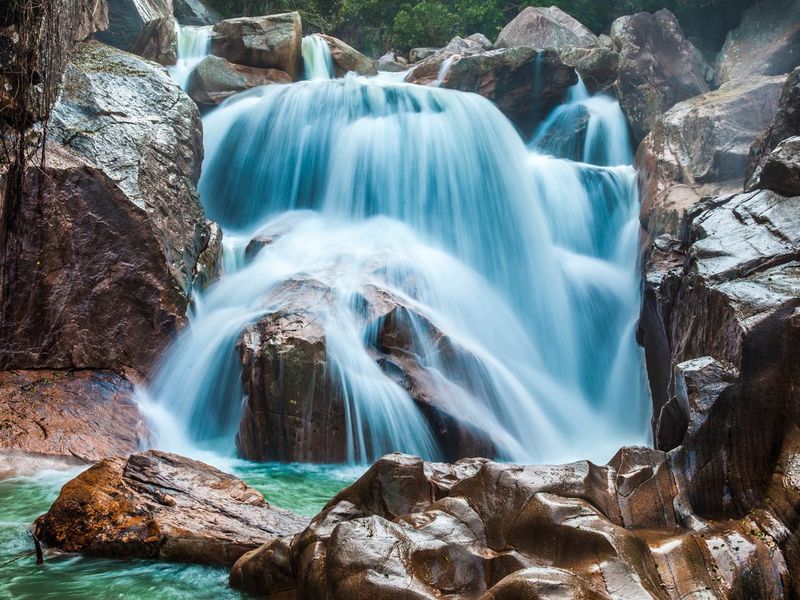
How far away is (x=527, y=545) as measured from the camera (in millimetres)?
3199

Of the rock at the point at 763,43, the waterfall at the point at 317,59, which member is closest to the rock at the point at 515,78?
the waterfall at the point at 317,59

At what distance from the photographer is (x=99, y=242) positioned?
7.96 m

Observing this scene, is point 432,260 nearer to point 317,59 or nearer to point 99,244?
point 99,244

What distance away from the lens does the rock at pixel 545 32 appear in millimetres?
20016

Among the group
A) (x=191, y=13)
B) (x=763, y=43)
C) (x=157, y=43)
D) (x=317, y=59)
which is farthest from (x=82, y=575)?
(x=191, y=13)

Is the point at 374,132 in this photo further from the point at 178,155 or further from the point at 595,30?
the point at 595,30

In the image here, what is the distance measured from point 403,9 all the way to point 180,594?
22.7m

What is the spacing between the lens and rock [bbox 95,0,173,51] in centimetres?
1533

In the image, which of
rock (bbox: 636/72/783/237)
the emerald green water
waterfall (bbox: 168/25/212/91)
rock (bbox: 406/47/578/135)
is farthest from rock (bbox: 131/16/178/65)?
the emerald green water

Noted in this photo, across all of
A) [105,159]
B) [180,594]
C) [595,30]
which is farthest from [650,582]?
[595,30]

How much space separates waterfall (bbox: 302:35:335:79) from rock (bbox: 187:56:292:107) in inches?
74.9

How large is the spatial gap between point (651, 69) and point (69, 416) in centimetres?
1448

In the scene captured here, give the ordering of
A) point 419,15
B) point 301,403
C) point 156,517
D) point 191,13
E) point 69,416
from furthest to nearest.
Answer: point 419,15, point 191,13, point 301,403, point 69,416, point 156,517

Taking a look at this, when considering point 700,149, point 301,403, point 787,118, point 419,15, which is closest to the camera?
point 301,403
